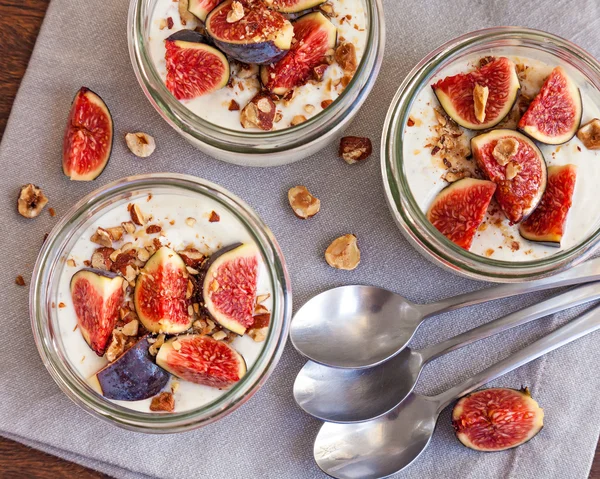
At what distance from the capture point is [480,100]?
1.50m

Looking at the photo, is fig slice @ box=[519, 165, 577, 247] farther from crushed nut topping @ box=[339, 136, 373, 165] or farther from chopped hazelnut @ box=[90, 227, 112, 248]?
chopped hazelnut @ box=[90, 227, 112, 248]

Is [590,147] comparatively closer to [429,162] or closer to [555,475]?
[429,162]

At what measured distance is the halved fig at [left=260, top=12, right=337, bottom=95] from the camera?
1.48 meters

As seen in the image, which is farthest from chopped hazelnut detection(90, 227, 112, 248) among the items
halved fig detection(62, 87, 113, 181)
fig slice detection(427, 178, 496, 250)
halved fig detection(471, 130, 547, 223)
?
halved fig detection(471, 130, 547, 223)

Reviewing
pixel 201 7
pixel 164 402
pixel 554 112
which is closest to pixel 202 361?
pixel 164 402

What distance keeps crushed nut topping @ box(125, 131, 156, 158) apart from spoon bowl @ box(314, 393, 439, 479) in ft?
2.88

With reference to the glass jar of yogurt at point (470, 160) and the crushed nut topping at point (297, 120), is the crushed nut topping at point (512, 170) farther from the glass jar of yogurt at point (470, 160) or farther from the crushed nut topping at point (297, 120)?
the crushed nut topping at point (297, 120)

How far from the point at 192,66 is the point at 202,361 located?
69cm

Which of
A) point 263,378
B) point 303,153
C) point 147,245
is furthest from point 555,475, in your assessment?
point 147,245

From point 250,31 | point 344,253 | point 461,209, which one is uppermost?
point 250,31

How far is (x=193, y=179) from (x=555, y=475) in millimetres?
1255

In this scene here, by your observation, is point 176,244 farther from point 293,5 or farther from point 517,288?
point 517,288

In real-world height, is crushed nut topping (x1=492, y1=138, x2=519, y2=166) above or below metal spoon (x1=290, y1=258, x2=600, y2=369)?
above

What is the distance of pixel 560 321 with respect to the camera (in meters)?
1.76
